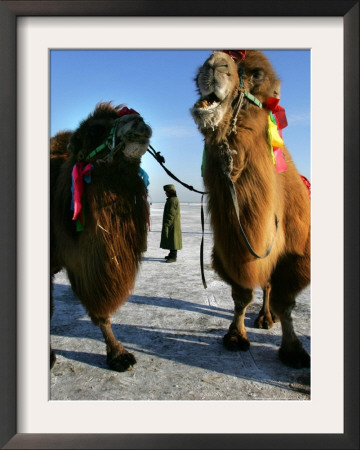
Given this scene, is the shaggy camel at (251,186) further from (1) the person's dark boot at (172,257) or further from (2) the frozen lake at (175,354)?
(1) the person's dark boot at (172,257)

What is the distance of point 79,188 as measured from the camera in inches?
105

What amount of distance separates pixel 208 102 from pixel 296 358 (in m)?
2.32

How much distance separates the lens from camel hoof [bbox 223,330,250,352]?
11.1ft

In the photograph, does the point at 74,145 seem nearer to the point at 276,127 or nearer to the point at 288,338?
the point at 276,127

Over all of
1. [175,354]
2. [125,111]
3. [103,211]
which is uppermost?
[125,111]

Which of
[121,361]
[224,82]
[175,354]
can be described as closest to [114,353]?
[121,361]

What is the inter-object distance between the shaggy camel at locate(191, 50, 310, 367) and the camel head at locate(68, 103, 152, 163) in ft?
→ 1.68

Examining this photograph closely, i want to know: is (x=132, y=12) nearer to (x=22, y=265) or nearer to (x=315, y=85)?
(x=315, y=85)

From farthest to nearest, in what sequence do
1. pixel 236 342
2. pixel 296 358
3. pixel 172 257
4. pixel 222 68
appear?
pixel 172 257 → pixel 236 342 → pixel 296 358 → pixel 222 68

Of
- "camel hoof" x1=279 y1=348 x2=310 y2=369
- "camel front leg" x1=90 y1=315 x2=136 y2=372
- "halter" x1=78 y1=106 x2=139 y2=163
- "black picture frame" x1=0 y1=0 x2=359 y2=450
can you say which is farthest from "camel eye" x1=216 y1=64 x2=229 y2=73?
"camel hoof" x1=279 y1=348 x2=310 y2=369

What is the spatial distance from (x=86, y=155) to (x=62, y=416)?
1.89 metres

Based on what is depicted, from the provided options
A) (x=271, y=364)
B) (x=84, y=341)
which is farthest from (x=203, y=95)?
(x=84, y=341)

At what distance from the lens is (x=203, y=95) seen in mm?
2188
